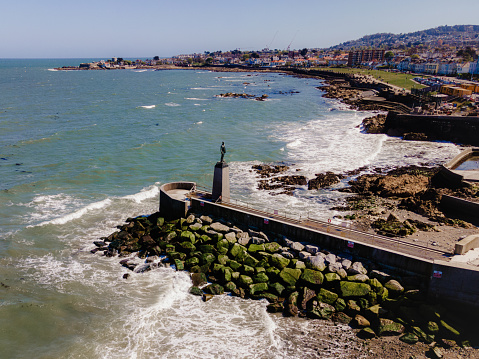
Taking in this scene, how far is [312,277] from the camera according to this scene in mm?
16156

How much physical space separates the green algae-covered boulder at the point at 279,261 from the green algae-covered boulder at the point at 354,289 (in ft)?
9.45

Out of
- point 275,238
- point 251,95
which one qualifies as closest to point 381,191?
point 275,238

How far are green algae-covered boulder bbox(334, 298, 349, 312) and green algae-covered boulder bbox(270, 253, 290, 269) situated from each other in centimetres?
307

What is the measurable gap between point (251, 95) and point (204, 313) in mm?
88993

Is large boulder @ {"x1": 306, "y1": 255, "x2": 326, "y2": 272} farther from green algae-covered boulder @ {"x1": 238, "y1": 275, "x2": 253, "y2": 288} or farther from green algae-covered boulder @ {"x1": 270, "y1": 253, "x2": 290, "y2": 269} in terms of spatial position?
green algae-covered boulder @ {"x1": 238, "y1": 275, "x2": 253, "y2": 288}

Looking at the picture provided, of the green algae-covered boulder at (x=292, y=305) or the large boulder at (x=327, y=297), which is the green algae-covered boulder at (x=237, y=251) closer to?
the green algae-covered boulder at (x=292, y=305)

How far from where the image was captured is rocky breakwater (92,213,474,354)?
47.0 feet

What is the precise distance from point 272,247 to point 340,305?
4.69m

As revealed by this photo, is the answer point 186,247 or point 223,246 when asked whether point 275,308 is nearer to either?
point 223,246

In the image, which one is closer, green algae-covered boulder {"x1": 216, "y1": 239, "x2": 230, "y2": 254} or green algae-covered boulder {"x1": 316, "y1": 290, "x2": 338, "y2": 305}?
green algae-covered boulder {"x1": 316, "y1": 290, "x2": 338, "y2": 305}

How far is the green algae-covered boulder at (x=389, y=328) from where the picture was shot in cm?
1380

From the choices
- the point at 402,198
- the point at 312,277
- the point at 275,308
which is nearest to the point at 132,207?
the point at 275,308

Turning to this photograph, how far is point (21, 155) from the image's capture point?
40.5 metres

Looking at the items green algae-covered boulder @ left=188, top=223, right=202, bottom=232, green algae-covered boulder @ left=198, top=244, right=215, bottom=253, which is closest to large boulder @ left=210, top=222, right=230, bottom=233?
green algae-covered boulder @ left=188, top=223, right=202, bottom=232
